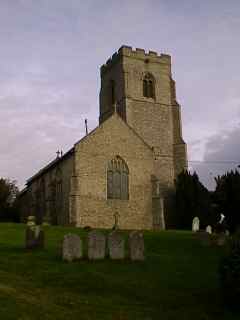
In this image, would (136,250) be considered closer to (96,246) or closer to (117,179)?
(96,246)

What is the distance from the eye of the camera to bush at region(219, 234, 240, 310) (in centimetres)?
1113

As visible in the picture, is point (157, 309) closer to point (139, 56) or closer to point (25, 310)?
point (25, 310)

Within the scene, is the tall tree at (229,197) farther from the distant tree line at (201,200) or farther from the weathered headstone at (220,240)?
the weathered headstone at (220,240)

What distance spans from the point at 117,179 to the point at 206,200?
8724 mm

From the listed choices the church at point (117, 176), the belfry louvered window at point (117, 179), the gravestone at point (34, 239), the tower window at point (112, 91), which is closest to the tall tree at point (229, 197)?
the church at point (117, 176)

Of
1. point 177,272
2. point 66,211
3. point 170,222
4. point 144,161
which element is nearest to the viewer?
point 177,272

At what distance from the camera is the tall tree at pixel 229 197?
38.7 meters

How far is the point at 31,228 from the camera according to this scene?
18703 millimetres

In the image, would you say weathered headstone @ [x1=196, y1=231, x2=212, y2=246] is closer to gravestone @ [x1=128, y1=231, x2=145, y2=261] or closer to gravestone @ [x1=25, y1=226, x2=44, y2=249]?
gravestone @ [x1=128, y1=231, x2=145, y2=261]

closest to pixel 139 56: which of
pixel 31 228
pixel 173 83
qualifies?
pixel 173 83

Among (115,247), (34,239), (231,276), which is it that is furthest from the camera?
(34,239)

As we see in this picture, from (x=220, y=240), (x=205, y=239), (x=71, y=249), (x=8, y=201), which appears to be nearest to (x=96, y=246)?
(x=71, y=249)

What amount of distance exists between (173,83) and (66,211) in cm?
2180

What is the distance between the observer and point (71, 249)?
15984 mm
